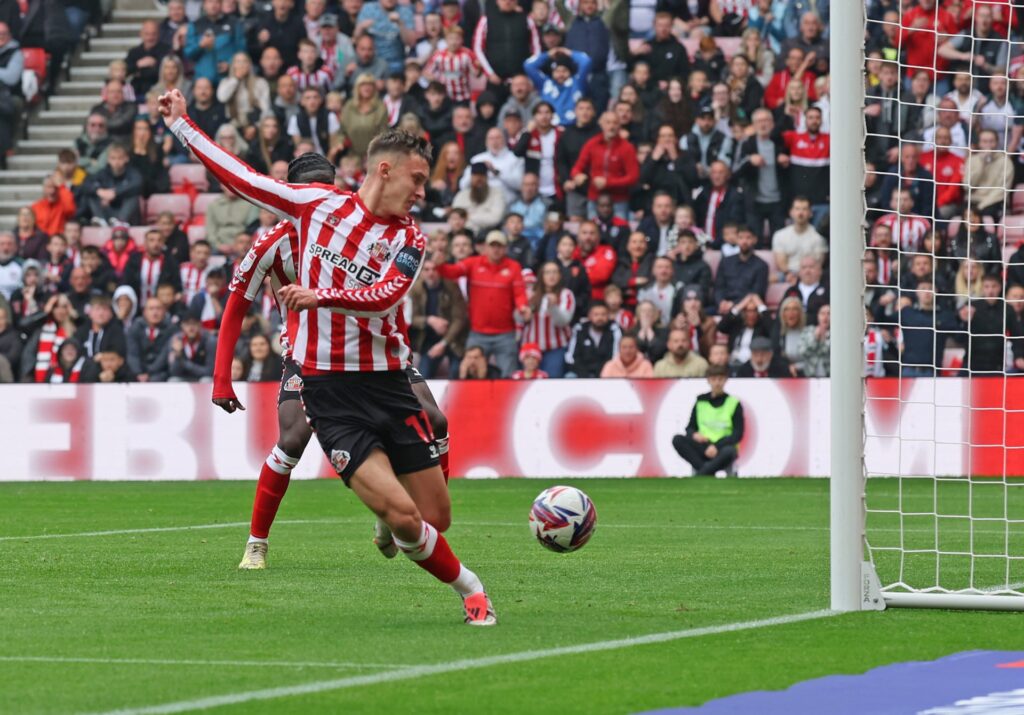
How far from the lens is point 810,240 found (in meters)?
20.8

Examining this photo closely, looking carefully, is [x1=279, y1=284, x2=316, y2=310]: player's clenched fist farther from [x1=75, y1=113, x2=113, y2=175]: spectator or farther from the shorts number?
[x1=75, y1=113, x2=113, y2=175]: spectator

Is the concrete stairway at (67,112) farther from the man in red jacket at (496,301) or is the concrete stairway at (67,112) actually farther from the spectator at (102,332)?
the man in red jacket at (496,301)

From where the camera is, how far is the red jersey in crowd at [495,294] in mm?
20375

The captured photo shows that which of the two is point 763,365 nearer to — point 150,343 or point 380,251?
point 150,343

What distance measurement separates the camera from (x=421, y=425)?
26.0 ft

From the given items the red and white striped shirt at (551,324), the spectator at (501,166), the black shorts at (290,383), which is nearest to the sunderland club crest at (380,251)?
the black shorts at (290,383)

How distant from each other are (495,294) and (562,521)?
11.4m

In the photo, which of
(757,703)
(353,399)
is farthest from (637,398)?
(757,703)

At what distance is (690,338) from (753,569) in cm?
973

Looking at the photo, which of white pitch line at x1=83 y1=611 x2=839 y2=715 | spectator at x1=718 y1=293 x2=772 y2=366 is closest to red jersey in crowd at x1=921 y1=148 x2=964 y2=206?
spectator at x1=718 y1=293 x2=772 y2=366

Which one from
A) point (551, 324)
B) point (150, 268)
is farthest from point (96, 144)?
point (551, 324)

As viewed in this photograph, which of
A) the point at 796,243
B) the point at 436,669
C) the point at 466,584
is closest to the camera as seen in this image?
the point at 436,669

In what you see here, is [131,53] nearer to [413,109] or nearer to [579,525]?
[413,109]

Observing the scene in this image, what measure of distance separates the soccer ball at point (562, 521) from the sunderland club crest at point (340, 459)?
1.71 metres
